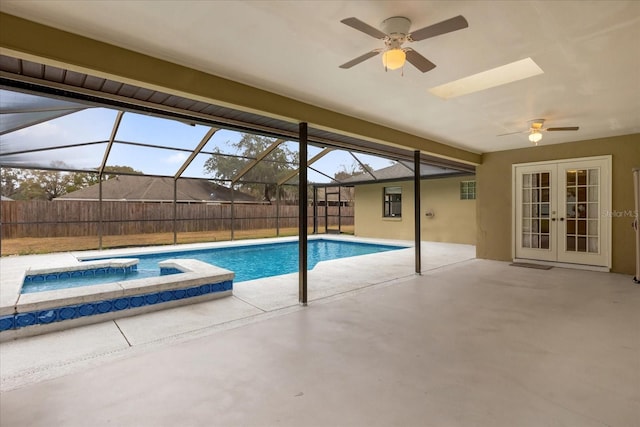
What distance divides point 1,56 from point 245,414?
305cm

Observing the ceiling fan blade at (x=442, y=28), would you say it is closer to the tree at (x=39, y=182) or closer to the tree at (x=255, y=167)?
the tree at (x=255, y=167)

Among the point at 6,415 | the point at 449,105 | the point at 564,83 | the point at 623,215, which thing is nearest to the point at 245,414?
the point at 6,415

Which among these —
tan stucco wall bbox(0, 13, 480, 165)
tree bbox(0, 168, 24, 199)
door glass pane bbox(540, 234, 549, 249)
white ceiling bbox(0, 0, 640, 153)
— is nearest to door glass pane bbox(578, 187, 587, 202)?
door glass pane bbox(540, 234, 549, 249)

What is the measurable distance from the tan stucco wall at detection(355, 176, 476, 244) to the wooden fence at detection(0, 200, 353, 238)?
2436 mm

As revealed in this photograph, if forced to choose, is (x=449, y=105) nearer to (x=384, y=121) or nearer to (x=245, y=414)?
(x=384, y=121)

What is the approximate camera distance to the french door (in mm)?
5840

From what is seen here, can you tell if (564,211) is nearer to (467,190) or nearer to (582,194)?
(582,194)

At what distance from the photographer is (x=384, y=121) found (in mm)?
4742

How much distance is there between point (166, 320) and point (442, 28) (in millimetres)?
3680

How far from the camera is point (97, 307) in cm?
340

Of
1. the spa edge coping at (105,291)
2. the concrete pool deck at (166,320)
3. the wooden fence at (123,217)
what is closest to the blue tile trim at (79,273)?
the concrete pool deck at (166,320)

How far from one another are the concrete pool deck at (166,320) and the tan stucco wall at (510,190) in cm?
170

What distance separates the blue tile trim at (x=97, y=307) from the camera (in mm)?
3006

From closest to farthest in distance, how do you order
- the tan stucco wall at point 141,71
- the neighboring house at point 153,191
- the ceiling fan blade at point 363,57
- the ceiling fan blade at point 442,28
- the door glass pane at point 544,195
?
1. the ceiling fan blade at point 442,28
2. the tan stucco wall at point 141,71
3. the ceiling fan blade at point 363,57
4. the door glass pane at point 544,195
5. the neighboring house at point 153,191
